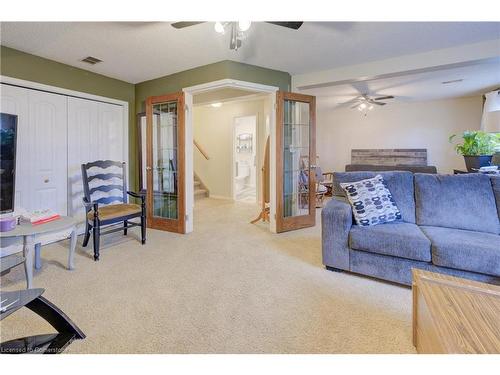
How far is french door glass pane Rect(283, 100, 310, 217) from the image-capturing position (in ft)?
12.7

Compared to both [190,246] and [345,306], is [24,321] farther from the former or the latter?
[345,306]

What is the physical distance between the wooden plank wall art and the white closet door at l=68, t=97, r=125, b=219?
18.2ft

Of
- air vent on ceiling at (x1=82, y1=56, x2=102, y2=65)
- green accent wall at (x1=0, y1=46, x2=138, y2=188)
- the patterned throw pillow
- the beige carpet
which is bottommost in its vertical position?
the beige carpet

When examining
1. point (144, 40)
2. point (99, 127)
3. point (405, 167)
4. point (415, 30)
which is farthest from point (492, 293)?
point (405, 167)

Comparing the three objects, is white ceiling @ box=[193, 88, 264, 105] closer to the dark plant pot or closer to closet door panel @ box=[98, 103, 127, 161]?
closet door panel @ box=[98, 103, 127, 161]

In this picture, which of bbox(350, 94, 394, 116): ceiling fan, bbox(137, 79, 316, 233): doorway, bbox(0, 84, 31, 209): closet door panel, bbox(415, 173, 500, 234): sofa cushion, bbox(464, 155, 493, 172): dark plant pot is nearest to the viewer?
bbox(415, 173, 500, 234): sofa cushion

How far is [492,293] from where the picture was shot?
1317mm

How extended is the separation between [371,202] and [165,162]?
2887 mm

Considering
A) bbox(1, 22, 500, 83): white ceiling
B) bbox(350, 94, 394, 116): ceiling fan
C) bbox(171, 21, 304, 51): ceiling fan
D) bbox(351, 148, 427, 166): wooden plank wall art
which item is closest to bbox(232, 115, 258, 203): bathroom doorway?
bbox(351, 148, 427, 166): wooden plank wall art

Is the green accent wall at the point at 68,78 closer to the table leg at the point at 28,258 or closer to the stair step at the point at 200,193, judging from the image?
the table leg at the point at 28,258

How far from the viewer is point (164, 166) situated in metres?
4.03

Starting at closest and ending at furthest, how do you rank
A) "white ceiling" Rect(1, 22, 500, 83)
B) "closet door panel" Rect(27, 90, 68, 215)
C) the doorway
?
"white ceiling" Rect(1, 22, 500, 83) → "closet door panel" Rect(27, 90, 68, 215) → the doorway

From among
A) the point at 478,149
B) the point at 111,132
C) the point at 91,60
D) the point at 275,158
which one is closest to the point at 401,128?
the point at 478,149

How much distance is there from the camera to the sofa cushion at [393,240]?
6.72 feet
